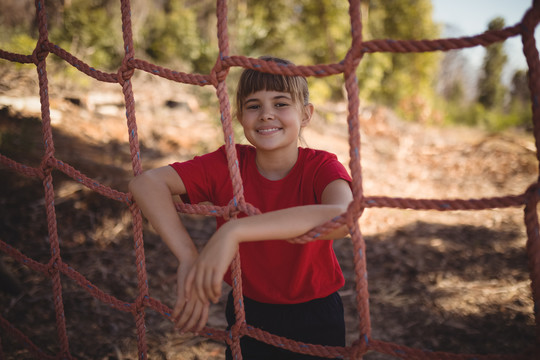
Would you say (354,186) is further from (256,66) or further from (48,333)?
(48,333)

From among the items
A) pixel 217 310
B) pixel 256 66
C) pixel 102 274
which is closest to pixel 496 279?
pixel 217 310

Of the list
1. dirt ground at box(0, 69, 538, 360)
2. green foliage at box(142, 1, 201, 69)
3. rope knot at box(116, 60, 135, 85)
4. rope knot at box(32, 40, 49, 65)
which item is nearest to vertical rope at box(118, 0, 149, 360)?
rope knot at box(116, 60, 135, 85)

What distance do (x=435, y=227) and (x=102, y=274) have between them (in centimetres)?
243

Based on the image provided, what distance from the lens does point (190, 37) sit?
24.2 ft

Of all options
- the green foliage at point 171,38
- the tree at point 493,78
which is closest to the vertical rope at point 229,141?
the green foliage at point 171,38

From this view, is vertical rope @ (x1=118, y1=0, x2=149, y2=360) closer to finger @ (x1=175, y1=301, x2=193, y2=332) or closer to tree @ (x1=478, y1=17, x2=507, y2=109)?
finger @ (x1=175, y1=301, x2=193, y2=332)

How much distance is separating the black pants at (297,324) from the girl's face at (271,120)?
45 centimetres

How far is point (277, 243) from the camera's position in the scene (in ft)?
3.17

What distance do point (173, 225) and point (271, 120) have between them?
0.39 m

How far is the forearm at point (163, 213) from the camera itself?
763 mm

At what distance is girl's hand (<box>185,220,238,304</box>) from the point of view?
0.64m

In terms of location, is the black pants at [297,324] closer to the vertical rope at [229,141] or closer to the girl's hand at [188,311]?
the vertical rope at [229,141]

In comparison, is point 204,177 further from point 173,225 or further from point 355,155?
point 355,155

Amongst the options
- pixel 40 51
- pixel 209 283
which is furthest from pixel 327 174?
pixel 40 51
